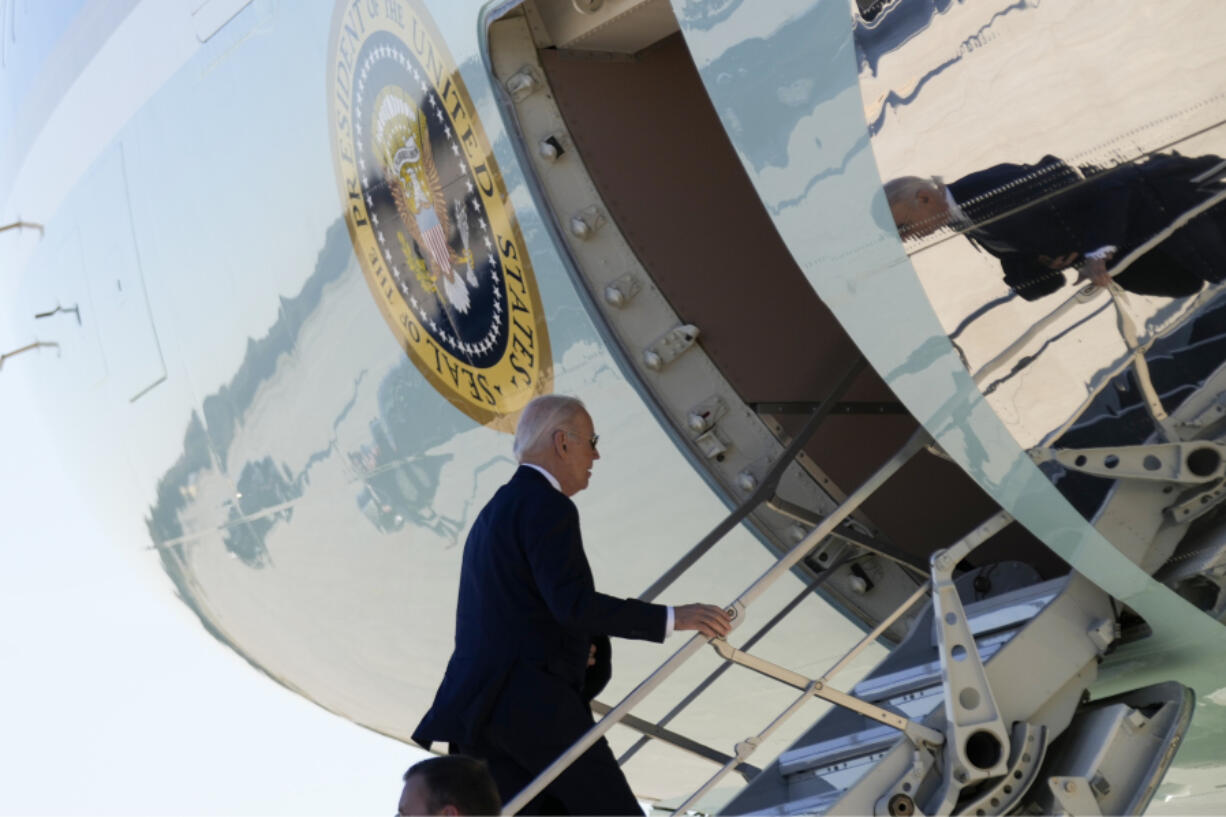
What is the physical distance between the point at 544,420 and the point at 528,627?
0.44 m

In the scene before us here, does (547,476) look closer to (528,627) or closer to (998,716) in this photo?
(528,627)

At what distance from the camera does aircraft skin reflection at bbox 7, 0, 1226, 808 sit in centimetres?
278

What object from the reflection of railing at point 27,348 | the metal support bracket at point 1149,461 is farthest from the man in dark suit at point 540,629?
the reflection of railing at point 27,348

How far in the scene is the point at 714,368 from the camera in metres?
3.99

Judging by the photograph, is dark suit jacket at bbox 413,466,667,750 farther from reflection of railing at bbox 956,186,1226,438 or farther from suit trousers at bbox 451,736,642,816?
reflection of railing at bbox 956,186,1226,438

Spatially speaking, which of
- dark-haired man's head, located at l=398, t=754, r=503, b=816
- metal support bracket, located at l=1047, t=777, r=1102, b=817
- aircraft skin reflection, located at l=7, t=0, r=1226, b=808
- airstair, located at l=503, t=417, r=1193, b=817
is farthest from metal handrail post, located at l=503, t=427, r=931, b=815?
dark-haired man's head, located at l=398, t=754, r=503, b=816

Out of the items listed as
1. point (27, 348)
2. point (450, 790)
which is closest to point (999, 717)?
point (450, 790)

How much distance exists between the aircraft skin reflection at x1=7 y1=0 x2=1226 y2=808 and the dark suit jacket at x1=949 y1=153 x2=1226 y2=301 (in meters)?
0.04

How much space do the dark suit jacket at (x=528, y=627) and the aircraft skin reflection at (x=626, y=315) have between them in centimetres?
73

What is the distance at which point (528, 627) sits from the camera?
9.70 ft

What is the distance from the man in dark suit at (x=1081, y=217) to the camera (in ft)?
8.65

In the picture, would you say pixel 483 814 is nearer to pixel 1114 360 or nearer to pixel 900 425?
pixel 1114 360

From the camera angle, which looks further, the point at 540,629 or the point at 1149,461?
the point at 540,629

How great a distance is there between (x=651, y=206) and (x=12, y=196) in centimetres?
497
